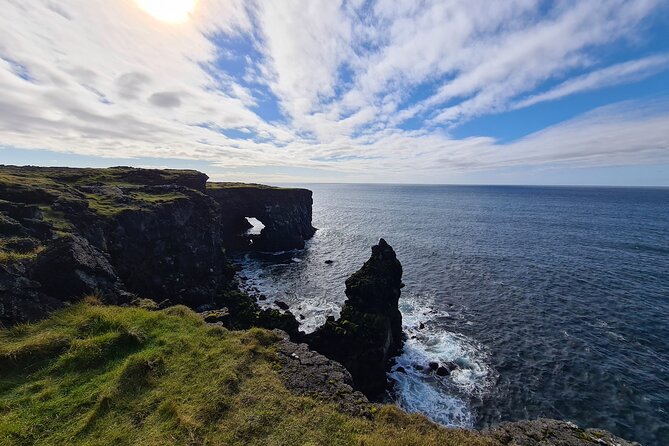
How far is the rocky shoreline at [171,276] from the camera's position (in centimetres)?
1636

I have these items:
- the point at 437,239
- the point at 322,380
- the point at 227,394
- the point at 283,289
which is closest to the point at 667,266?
the point at 437,239

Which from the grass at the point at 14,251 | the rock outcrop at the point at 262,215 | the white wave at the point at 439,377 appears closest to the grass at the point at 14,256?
the grass at the point at 14,251

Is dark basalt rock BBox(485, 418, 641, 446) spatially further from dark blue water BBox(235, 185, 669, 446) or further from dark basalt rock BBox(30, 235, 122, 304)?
dark basalt rock BBox(30, 235, 122, 304)

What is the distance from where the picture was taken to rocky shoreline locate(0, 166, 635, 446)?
53.7 feet

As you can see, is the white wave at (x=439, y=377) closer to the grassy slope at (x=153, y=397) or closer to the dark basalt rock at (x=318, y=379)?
the dark basalt rock at (x=318, y=379)

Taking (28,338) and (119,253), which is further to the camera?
(119,253)

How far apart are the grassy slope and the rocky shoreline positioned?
1359mm

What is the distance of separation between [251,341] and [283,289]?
118 feet

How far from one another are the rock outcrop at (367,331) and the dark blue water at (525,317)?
2.64m

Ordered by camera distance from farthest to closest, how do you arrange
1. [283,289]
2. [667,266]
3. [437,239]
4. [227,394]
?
[437,239] < [667,266] < [283,289] < [227,394]

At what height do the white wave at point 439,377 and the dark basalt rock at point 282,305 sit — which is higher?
the dark basalt rock at point 282,305

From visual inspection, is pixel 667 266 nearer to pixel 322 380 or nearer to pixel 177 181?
pixel 322 380

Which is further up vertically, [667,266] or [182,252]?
[182,252]

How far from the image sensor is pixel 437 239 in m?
85.4
